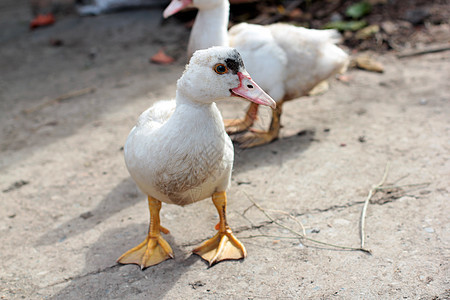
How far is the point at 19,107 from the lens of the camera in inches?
203

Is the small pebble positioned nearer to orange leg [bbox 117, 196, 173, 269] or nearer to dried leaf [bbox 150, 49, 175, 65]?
orange leg [bbox 117, 196, 173, 269]

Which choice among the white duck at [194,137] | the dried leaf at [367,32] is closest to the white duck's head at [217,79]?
the white duck at [194,137]

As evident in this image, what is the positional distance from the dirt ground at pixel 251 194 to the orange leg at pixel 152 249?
0.20 ft

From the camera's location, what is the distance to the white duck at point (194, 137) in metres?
2.46

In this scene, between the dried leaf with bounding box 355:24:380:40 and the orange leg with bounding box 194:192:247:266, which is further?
the dried leaf with bounding box 355:24:380:40

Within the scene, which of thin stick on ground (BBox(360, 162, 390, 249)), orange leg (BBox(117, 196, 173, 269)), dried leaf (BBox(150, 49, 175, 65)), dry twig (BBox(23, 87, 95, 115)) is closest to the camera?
orange leg (BBox(117, 196, 173, 269))

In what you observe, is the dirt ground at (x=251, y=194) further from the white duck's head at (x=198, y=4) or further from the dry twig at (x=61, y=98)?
the white duck's head at (x=198, y=4)

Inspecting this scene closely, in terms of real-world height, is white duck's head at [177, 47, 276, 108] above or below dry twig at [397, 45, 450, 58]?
above

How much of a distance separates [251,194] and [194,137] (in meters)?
1.22

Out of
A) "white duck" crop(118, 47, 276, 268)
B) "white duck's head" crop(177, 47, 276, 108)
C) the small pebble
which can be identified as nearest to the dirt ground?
the small pebble

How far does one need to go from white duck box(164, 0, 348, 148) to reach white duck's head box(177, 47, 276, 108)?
1.40 m

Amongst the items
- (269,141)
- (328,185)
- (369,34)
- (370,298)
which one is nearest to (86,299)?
(370,298)

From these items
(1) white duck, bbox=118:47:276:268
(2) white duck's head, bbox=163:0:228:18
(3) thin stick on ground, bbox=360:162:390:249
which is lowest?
(3) thin stick on ground, bbox=360:162:390:249

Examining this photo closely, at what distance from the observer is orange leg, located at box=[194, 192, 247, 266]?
2.90 m
